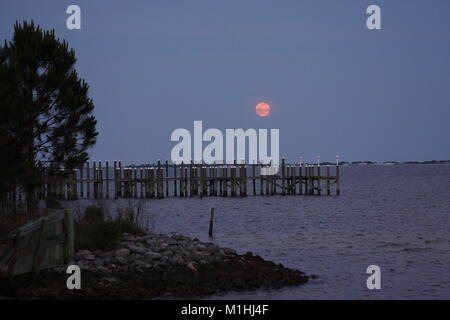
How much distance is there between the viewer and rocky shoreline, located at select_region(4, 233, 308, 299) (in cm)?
1568

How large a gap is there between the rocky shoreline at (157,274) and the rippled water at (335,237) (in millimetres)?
667

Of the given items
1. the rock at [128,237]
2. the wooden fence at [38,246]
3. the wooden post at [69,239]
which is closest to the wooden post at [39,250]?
the wooden fence at [38,246]

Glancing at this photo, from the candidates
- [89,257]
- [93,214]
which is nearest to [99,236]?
[89,257]

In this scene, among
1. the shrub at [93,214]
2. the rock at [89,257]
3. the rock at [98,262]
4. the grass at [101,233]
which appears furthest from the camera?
the shrub at [93,214]

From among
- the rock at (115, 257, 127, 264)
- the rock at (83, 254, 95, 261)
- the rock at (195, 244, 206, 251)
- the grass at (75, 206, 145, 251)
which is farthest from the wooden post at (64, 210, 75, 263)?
the rock at (195, 244, 206, 251)

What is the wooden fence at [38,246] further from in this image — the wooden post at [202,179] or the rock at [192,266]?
the wooden post at [202,179]

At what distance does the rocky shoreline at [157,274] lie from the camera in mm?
15680

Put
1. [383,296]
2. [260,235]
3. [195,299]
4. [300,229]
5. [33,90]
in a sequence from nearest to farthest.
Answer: [195,299] → [383,296] → [33,90] → [260,235] → [300,229]

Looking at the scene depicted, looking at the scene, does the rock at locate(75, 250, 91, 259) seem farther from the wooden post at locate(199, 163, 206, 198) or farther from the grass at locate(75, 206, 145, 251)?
the wooden post at locate(199, 163, 206, 198)

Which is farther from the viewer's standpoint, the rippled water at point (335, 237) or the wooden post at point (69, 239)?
the rippled water at point (335, 237)
